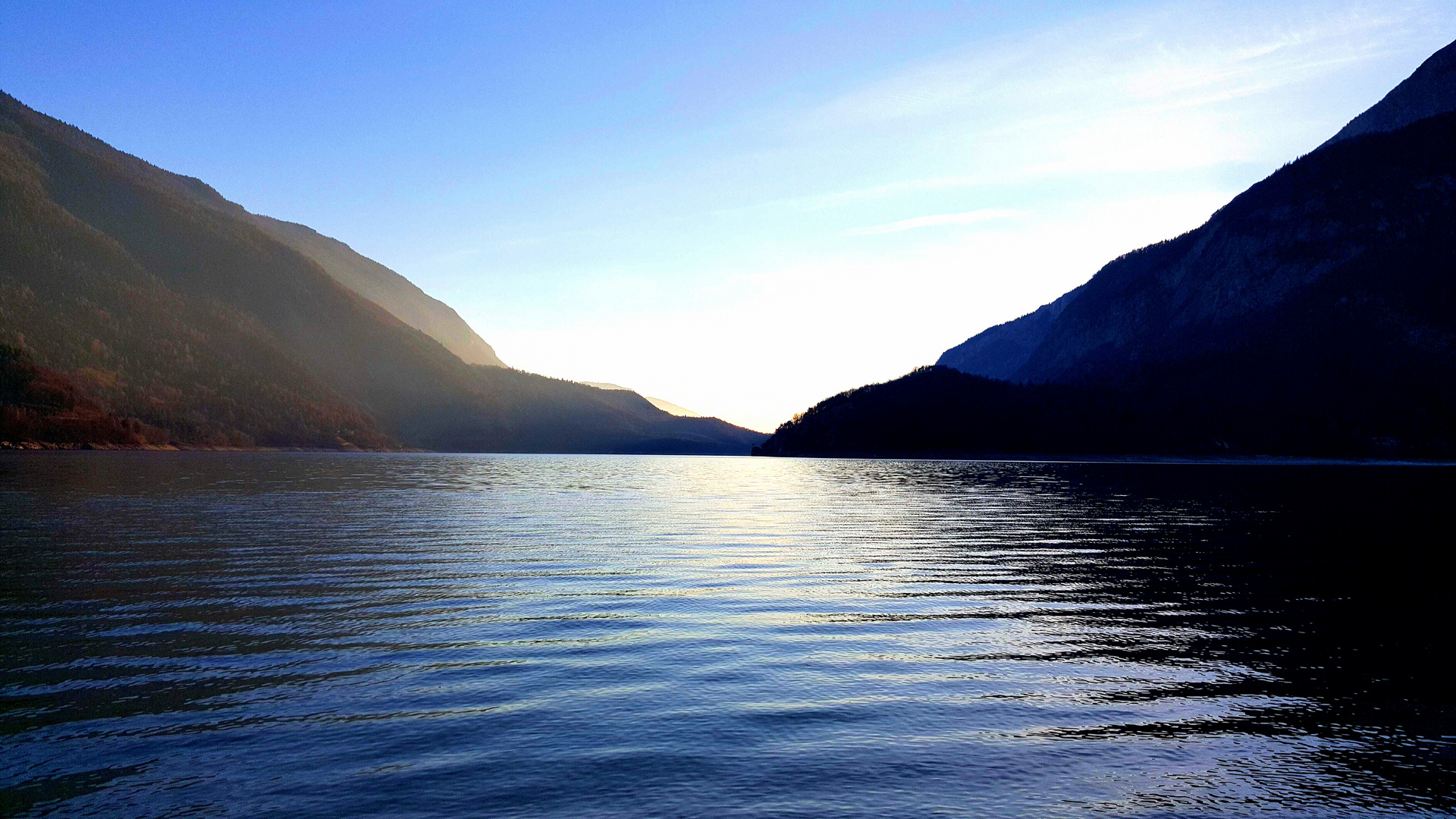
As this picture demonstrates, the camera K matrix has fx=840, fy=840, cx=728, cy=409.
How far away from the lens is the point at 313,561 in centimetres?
3431

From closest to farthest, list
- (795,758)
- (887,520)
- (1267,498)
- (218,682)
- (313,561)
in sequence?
(795,758) < (218,682) < (313,561) < (887,520) < (1267,498)

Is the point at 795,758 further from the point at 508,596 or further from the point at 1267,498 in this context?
the point at 1267,498

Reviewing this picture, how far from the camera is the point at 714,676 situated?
18156 millimetres

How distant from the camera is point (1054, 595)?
29156 millimetres

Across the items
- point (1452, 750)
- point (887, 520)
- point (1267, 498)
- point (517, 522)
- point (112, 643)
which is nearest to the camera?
point (1452, 750)

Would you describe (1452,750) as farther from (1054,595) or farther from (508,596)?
(508,596)

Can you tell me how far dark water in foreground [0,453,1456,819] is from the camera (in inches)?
476

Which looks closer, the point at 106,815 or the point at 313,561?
the point at 106,815

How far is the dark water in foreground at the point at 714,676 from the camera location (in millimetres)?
12102

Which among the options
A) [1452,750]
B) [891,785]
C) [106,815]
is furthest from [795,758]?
[1452,750]

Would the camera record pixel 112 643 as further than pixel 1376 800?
Yes

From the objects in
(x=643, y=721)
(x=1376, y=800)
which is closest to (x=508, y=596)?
(x=643, y=721)

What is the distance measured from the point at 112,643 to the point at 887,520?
46127 millimetres

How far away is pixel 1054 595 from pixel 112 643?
90.5 ft
